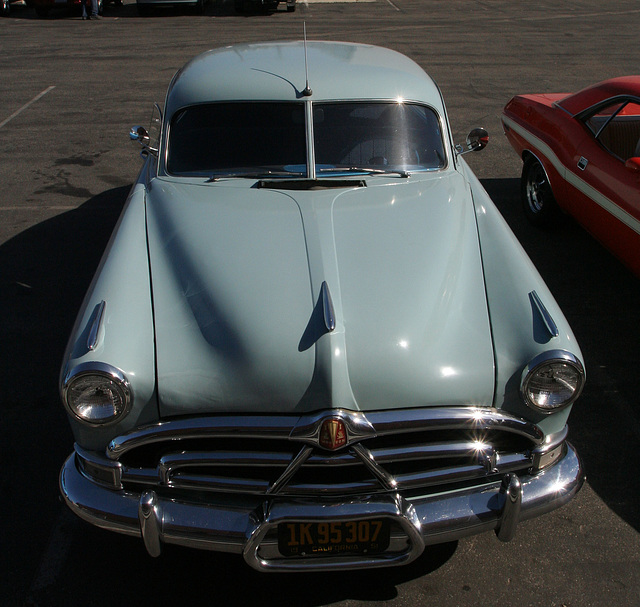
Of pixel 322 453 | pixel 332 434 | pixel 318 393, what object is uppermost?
pixel 318 393

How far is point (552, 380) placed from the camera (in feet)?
8.39

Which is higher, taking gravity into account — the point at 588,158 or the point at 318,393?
the point at 318,393

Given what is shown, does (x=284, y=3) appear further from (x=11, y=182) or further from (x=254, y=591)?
(x=254, y=591)

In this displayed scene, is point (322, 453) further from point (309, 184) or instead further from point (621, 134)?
point (621, 134)

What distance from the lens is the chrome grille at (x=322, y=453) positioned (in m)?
2.38

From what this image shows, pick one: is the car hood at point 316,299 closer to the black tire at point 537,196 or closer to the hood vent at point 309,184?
the hood vent at point 309,184

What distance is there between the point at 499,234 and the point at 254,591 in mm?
1985

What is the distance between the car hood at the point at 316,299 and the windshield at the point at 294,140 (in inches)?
7.7

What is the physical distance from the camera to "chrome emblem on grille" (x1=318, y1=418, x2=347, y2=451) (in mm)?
2344

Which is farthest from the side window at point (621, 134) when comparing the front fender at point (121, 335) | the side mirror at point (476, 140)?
the front fender at point (121, 335)

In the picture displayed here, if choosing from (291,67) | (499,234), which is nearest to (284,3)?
(291,67)

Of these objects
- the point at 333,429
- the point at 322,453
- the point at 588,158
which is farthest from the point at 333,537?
the point at 588,158

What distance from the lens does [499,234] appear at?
10.9 ft

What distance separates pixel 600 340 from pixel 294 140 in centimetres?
239
